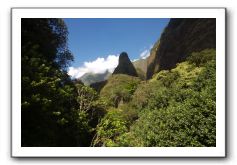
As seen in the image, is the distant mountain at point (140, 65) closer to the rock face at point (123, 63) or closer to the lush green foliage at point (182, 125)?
the rock face at point (123, 63)

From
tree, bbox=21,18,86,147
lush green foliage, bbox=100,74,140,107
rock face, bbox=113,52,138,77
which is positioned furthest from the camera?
lush green foliage, bbox=100,74,140,107

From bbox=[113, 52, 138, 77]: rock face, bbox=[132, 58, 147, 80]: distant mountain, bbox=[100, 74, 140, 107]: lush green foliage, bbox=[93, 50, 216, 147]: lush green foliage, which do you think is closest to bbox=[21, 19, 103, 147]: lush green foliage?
bbox=[93, 50, 216, 147]: lush green foliage

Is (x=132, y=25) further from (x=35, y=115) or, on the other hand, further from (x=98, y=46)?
(x=35, y=115)

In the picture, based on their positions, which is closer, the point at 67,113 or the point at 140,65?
the point at 67,113

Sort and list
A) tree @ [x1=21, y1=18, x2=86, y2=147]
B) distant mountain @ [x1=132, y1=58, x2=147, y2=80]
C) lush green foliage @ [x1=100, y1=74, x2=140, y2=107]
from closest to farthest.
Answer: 1. tree @ [x1=21, y1=18, x2=86, y2=147]
2. distant mountain @ [x1=132, y1=58, x2=147, y2=80]
3. lush green foliage @ [x1=100, y1=74, x2=140, y2=107]

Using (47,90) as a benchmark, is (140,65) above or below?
above

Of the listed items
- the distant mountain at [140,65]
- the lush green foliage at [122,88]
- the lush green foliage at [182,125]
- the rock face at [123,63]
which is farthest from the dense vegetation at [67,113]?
the lush green foliage at [122,88]

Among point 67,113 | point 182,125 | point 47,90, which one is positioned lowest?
point 182,125

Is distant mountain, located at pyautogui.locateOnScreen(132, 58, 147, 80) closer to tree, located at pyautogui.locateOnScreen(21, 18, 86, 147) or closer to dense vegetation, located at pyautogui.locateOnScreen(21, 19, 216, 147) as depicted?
dense vegetation, located at pyautogui.locateOnScreen(21, 19, 216, 147)

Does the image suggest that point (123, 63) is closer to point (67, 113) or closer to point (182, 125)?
point (67, 113)

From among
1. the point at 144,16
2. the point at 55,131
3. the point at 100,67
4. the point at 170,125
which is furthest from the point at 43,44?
the point at 170,125

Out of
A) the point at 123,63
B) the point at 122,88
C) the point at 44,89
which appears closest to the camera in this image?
the point at 44,89

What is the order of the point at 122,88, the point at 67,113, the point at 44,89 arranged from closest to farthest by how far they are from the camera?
1. the point at 44,89
2. the point at 67,113
3. the point at 122,88

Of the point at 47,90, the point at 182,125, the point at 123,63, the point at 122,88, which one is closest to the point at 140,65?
the point at 123,63
